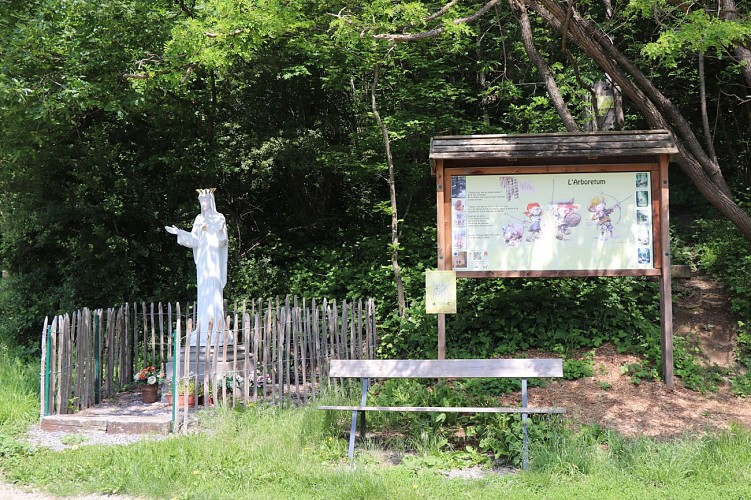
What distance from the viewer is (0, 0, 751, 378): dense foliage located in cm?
969

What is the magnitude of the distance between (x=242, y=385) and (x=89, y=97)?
546cm

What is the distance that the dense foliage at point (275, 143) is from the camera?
31.8 ft

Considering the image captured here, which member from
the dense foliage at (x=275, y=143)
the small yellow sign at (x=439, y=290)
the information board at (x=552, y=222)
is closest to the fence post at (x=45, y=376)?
the dense foliage at (x=275, y=143)

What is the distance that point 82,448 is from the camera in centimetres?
633

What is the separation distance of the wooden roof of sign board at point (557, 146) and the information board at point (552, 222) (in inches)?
13.2

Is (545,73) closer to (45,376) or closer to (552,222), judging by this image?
(552,222)

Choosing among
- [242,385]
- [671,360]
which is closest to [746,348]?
[671,360]

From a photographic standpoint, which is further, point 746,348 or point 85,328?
point 746,348

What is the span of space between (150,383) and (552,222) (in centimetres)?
581

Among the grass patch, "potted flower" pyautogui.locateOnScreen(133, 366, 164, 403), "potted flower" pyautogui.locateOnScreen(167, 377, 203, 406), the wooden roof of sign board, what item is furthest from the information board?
the grass patch

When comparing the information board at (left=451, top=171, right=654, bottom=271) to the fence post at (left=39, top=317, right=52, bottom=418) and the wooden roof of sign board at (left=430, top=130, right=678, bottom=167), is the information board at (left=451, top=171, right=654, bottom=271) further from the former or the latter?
the fence post at (left=39, top=317, right=52, bottom=418)

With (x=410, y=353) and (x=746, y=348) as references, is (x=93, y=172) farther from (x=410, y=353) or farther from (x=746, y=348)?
(x=746, y=348)

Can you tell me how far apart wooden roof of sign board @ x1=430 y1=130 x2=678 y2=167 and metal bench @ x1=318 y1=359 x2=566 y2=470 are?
9.12ft

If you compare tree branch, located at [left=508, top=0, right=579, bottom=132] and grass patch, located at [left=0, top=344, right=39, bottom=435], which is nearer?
grass patch, located at [left=0, top=344, right=39, bottom=435]
